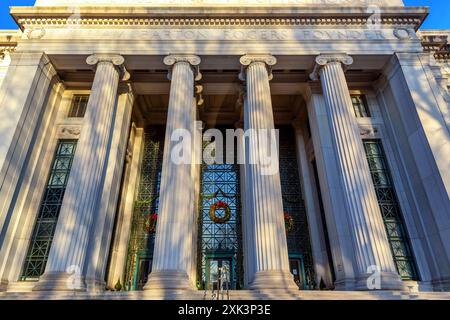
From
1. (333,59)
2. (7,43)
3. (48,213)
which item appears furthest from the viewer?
(7,43)

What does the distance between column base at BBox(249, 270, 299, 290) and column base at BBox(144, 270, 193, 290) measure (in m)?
2.34

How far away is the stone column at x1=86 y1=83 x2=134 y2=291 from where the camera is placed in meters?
12.7

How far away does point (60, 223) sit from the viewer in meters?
11.5

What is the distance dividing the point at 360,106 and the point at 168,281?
45.5ft

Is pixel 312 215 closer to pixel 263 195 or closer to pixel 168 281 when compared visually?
pixel 263 195

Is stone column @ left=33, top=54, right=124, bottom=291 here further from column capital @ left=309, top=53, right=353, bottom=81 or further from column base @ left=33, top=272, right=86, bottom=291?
column capital @ left=309, top=53, right=353, bottom=81

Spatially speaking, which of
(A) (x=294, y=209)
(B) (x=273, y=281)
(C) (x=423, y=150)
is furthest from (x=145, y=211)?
(C) (x=423, y=150)

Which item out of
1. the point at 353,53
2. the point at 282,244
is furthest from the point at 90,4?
the point at 282,244

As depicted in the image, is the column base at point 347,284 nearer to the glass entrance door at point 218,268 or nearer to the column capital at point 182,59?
the glass entrance door at point 218,268

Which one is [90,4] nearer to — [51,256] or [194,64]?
[194,64]

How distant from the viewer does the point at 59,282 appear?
10445 millimetres

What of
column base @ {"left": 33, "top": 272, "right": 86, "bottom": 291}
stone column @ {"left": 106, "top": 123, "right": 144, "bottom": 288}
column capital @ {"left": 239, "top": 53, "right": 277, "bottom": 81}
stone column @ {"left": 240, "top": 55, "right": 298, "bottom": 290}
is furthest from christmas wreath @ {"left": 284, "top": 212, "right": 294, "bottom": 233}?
column base @ {"left": 33, "top": 272, "right": 86, "bottom": 291}

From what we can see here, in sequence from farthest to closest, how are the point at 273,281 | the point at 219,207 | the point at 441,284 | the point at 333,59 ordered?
the point at 219,207 → the point at 333,59 → the point at 441,284 → the point at 273,281

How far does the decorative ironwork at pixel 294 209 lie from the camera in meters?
16.5
